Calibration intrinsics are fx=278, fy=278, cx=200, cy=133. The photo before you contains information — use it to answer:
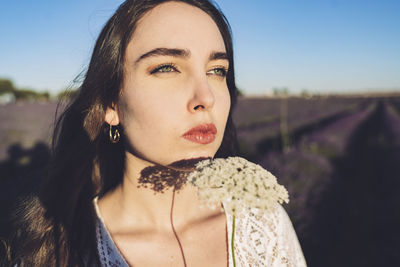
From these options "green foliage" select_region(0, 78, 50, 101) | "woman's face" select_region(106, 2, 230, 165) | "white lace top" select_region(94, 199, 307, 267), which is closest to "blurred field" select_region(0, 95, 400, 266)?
"white lace top" select_region(94, 199, 307, 267)

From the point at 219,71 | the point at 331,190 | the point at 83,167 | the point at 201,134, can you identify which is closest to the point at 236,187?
the point at 201,134

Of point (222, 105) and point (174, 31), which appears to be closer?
point (174, 31)

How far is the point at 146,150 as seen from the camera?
70.4 inches

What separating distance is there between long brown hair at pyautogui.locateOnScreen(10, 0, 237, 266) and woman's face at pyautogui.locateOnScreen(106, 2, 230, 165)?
0.14 m

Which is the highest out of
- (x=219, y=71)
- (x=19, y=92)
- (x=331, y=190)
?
(x=219, y=71)

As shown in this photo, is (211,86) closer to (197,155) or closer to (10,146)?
(197,155)

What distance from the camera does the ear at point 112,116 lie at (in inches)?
77.5

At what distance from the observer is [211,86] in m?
1.83

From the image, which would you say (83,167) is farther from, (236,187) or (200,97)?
(236,187)

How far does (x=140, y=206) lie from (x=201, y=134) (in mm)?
799

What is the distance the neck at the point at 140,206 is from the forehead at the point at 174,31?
0.82 m

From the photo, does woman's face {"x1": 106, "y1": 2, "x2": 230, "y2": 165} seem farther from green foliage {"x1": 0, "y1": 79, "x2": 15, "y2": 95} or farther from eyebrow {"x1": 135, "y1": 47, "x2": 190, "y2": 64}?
green foliage {"x1": 0, "y1": 79, "x2": 15, "y2": 95}

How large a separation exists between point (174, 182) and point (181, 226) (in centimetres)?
35

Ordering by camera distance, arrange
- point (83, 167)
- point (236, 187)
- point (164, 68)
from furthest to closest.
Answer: point (83, 167) < point (164, 68) < point (236, 187)
